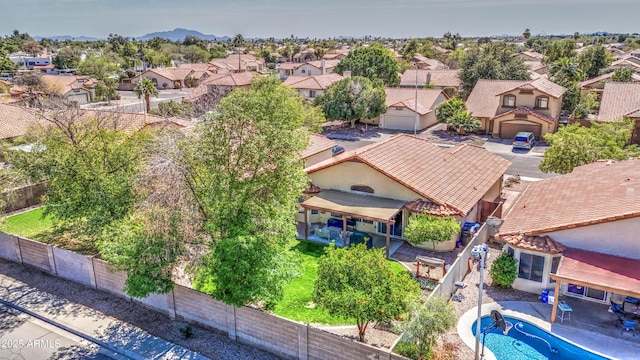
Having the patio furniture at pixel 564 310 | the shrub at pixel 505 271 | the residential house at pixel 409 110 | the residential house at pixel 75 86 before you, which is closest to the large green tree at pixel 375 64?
the residential house at pixel 409 110

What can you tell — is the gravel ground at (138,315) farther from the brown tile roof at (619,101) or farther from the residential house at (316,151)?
the brown tile roof at (619,101)

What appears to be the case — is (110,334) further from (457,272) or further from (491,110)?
(491,110)

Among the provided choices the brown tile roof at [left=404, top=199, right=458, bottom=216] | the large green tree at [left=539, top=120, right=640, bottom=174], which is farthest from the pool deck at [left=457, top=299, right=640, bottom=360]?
the large green tree at [left=539, top=120, right=640, bottom=174]

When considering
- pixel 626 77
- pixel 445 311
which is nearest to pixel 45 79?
pixel 445 311

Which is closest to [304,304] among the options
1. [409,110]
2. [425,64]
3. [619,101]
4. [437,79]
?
[409,110]

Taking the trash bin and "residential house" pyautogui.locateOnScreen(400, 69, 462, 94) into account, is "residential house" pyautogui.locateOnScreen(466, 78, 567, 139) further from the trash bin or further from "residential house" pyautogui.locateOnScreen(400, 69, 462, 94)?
the trash bin

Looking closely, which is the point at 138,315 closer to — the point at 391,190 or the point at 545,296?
the point at 391,190
